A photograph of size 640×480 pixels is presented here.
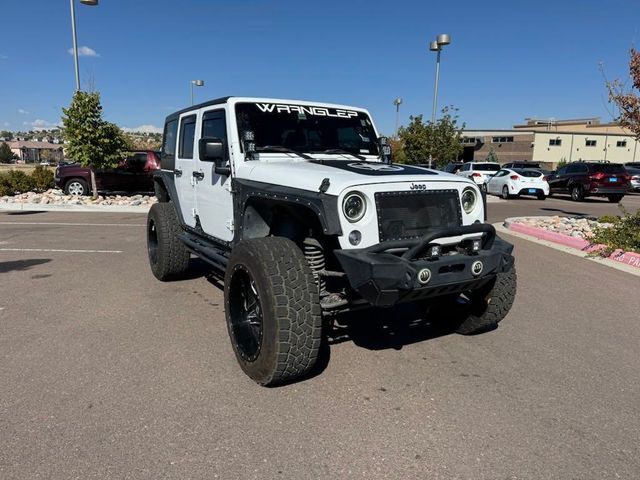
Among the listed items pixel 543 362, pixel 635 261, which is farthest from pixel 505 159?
pixel 543 362

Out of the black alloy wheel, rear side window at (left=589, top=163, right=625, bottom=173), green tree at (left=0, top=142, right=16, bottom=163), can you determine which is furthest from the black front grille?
green tree at (left=0, top=142, right=16, bottom=163)

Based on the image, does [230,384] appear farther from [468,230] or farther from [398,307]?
[398,307]

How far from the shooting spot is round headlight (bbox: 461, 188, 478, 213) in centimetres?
362

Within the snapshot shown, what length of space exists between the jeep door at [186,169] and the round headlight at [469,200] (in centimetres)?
281

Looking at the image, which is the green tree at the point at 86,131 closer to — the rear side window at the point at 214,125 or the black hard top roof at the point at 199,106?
the black hard top roof at the point at 199,106

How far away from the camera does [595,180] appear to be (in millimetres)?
18859

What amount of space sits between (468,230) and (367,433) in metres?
1.42

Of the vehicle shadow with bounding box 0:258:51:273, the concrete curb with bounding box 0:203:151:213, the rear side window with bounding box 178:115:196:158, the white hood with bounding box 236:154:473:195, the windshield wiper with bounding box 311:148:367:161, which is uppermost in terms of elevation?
the rear side window with bounding box 178:115:196:158

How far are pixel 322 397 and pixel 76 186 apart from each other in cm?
1556

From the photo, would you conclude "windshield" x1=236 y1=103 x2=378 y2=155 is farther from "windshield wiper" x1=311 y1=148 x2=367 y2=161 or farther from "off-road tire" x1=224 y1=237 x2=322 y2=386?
"off-road tire" x1=224 y1=237 x2=322 y2=386

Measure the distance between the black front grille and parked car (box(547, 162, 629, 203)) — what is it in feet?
60.2

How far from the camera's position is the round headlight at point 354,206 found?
3.08 m

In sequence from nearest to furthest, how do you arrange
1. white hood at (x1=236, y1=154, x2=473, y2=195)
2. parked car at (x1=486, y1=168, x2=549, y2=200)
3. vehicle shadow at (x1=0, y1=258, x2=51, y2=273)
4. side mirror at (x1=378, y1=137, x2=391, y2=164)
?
white hood at (x1=236, y1=154, x2=473, y2=195), side mirror at (x1=378, y1=137, x2=391, y2=164), vehicle shadow at (x1=0, y1=258, x2=51, y2=273), parked car at (x1=486, y1=168, x2=549, y2=200)

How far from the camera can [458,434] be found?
2.78m
